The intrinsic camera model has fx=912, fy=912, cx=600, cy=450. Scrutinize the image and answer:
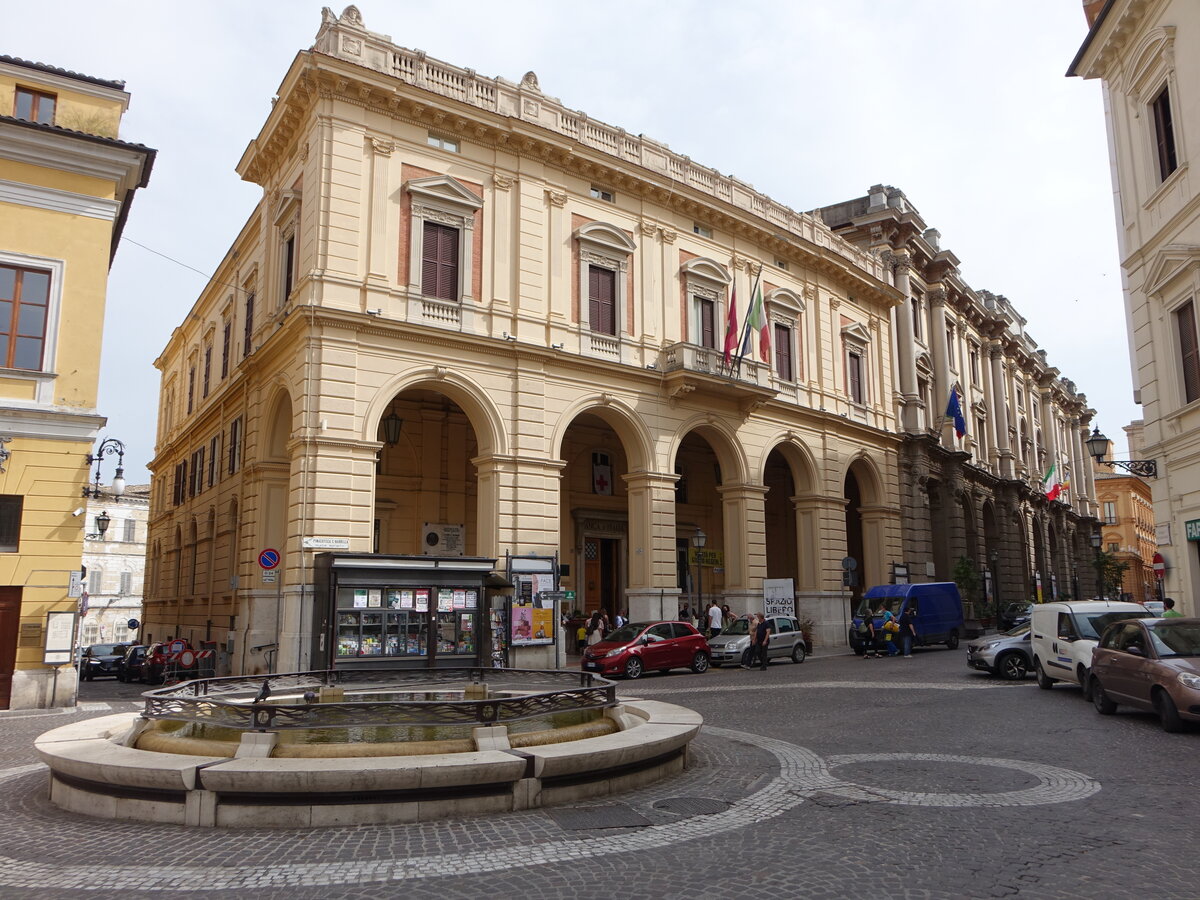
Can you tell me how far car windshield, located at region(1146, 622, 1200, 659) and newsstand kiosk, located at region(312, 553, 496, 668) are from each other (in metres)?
13.3

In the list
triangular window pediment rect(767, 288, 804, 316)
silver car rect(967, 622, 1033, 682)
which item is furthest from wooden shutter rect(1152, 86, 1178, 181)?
triangular window pediment rect(767, 288, 804, 316)

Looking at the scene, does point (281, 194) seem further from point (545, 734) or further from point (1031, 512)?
point (1031, 512)

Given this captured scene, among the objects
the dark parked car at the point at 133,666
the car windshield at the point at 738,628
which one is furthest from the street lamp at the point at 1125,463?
the dark parked car at the point at 133,666

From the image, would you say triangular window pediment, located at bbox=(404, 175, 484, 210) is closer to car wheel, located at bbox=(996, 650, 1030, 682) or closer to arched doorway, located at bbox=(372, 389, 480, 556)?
arched doorway, located at bbox=(372, 389, 480, 556)

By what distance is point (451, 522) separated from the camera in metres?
28.4

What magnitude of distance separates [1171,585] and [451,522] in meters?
19.1

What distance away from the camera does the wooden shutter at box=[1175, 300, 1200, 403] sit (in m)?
18.8

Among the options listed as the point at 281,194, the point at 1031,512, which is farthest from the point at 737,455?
the point at 1031,512

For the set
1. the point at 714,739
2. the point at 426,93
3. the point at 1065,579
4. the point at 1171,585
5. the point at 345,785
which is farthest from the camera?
the point at 1065,579

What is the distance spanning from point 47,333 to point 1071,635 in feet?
64.4

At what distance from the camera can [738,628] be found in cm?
2547

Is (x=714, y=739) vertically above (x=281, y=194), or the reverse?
(x=281, y=194)

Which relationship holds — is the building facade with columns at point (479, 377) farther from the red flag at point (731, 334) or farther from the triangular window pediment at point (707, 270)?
the red flag at point (731, 334)

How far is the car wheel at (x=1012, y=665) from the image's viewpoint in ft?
62.2
